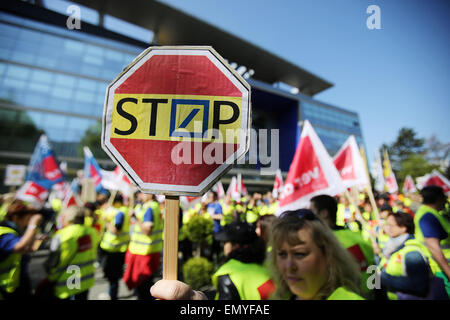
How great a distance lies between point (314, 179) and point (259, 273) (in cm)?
139

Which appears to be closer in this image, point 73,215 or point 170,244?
point 170,244

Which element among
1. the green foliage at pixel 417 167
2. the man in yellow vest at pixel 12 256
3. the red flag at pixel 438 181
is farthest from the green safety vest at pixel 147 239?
the green foliage at pixel 417 167

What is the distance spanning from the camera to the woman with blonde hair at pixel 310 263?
1322mm

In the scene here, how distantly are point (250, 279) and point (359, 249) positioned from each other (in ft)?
4.36

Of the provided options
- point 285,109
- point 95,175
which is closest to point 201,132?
point 95,175

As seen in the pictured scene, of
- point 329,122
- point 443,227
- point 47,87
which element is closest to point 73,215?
point 443,227

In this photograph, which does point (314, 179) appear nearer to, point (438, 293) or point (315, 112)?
point (438, 293)

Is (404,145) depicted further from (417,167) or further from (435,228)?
(435,228)

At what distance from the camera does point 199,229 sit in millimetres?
6078

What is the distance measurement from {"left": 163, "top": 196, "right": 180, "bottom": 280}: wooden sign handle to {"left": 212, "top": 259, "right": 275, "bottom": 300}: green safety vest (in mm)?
994

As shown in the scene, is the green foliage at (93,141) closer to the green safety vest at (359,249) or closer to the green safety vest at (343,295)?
the green safety vest at (359,249)

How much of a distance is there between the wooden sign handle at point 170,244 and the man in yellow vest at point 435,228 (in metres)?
2.95

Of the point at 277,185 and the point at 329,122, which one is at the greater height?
the point at 329,122

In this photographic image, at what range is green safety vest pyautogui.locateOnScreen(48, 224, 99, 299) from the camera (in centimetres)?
272
